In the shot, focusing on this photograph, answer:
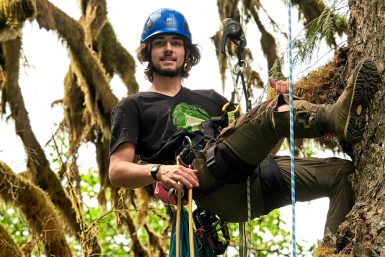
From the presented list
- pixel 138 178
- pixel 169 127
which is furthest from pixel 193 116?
pixel 138 178

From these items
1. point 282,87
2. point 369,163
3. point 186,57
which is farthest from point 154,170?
point 186,57

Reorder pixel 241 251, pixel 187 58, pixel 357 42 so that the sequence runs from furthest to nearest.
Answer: pixel 187 58
pixel 241 251
pixel 357 42

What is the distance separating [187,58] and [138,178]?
46.7 inches

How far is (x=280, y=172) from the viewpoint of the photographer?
176 inches

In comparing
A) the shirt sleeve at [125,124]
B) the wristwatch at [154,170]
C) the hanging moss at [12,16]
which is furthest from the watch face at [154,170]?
the hanging moss at [12,16]

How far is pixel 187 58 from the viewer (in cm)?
550

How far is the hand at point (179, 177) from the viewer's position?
4266mm

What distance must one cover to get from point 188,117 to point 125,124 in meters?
0.34

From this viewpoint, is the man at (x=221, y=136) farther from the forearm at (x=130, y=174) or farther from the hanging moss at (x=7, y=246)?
the hanging moss at (x=7, y=246)

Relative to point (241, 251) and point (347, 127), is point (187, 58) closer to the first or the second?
point (241, 251)

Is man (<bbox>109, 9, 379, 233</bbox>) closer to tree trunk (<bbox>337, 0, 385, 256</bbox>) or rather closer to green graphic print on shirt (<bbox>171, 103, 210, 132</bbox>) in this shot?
green graphic print on shirt (<bbox>171, 103, 210, 132</bbox>)

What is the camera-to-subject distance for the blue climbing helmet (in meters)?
5.24

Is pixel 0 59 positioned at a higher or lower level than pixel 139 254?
higher

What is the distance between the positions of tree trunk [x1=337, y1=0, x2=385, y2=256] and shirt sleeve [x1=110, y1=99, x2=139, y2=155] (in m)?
1.24
